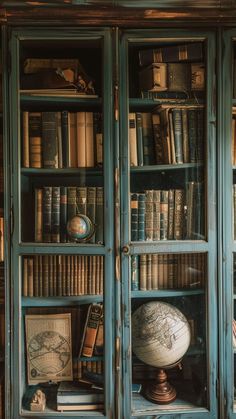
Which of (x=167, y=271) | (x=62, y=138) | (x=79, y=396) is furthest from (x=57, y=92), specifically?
(x=79, y=396)

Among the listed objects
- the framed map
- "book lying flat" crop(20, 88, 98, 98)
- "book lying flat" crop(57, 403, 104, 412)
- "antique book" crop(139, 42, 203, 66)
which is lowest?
"book lying flat" crop(57, 403, 104, 412)

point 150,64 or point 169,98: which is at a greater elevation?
point 150,64

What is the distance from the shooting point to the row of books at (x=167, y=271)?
1617mm

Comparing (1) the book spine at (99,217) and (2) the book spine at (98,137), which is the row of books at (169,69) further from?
(1) the book spine at (99,217)

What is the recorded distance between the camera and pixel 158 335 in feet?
5.13

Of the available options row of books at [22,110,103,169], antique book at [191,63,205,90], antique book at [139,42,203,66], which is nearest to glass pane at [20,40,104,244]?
row of books at [22,110,103,169]

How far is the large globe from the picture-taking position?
1.57 m

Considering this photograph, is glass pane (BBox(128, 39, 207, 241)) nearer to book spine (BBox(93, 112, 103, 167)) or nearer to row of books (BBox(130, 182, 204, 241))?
row of books (BBox(130, 182, 204, 241))

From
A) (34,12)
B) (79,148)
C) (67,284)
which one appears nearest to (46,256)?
(67,284)

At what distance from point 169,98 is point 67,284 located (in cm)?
105

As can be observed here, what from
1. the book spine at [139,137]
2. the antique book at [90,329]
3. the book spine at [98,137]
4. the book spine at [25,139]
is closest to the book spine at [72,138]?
the book spine at [98,137]

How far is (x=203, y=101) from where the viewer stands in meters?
1.61

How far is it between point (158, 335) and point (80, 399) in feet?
1.62

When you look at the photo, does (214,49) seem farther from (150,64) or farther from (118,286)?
(118,286)
